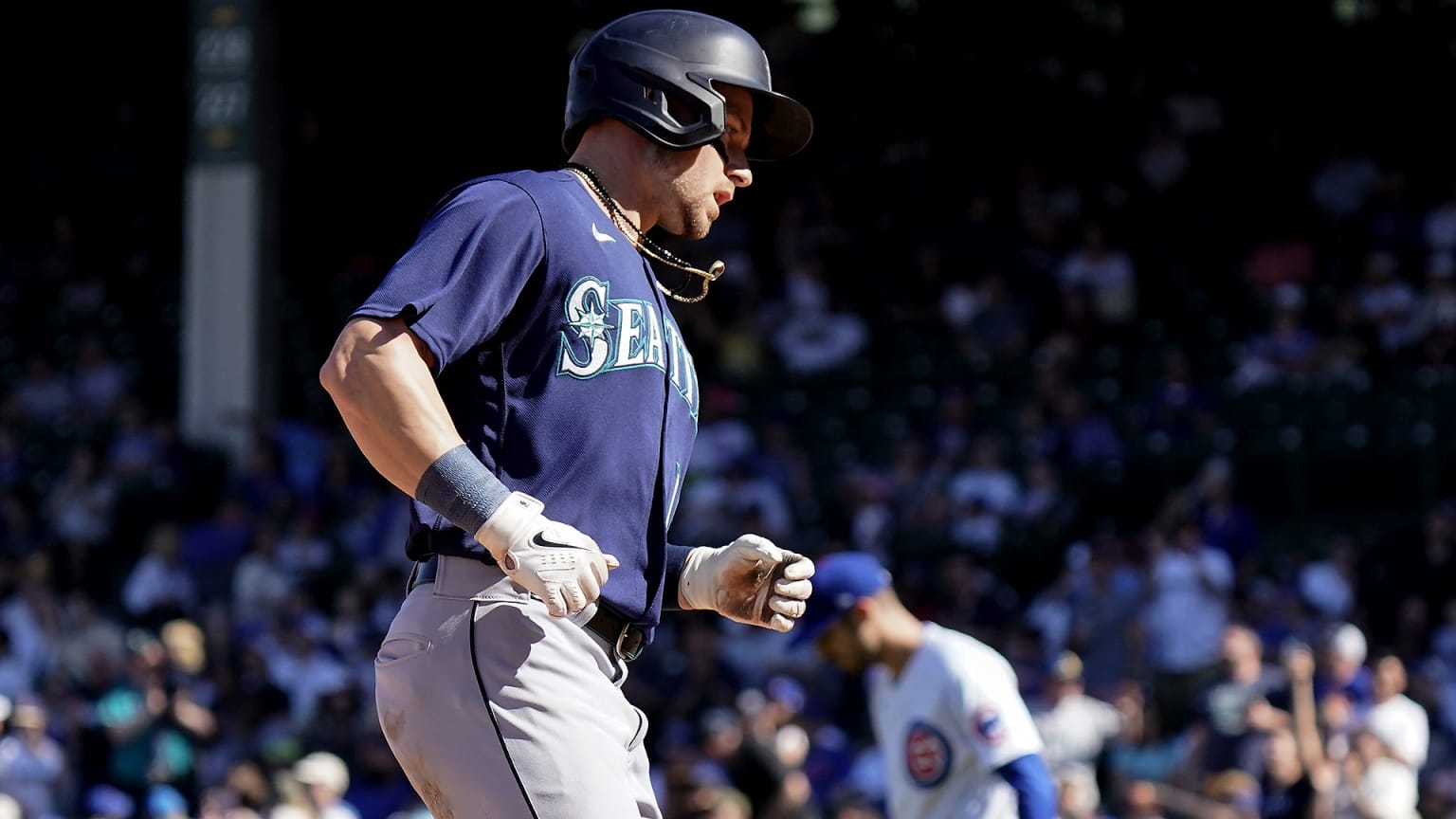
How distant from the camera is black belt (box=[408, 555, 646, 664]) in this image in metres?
2.81

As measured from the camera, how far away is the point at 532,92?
18375mm

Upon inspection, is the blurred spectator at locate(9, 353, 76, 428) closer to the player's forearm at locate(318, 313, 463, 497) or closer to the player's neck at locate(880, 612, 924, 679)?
the player's neck at locate(880, 612, 924, 679)

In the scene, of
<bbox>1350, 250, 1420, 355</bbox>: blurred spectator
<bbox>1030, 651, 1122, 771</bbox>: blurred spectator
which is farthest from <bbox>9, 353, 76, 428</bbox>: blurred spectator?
<bbox>1350, 250, 1420, 355</bbox>: blurred spectator

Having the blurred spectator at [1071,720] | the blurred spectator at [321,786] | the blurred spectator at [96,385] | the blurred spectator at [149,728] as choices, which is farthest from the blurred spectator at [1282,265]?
the blurred spectator at [96,385]

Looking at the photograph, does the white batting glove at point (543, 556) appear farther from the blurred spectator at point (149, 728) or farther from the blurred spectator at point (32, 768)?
the blurred spectator at point (32, 768)

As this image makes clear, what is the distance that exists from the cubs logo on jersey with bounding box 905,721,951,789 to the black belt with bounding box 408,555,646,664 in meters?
2.44

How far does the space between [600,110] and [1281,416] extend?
928cm

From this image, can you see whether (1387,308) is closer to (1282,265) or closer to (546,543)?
(1282,265)

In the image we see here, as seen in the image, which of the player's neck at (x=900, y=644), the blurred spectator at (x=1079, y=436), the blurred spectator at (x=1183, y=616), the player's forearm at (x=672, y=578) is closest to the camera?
the player's forearm at (x=672, y=578)

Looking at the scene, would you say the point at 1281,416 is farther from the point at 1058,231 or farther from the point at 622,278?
the point at 622,278

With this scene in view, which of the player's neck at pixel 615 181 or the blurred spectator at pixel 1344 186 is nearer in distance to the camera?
the player's neck at pixel 615 181

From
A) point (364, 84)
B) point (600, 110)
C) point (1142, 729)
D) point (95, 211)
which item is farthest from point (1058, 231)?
point (600, 110)

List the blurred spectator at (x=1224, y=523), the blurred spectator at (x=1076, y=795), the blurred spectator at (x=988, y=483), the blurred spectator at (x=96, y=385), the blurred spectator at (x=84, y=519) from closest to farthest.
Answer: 1. the blurred spectator at (x=1076, y=795)
2. the blurred spectator at (x=1224, y=523)
3. the blurred spectator at (x=988, y=483)
4. the blurred spectator at (x=84, y=519)
5. the blurred spectator at (x=96, y=385)

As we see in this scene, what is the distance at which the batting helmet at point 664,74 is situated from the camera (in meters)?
2.94
